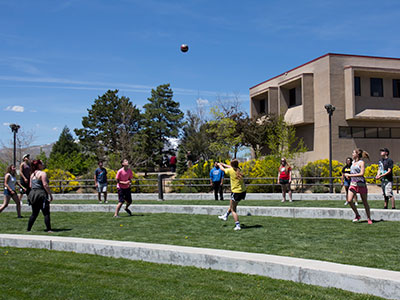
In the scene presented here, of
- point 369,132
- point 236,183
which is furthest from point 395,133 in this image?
point 236,183

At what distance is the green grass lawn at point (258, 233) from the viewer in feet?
22.6

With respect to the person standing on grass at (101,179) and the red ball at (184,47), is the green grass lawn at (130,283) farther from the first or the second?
the red ball at (184,47)

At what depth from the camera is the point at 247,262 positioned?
19.8ft

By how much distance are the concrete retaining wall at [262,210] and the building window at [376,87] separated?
2154 cm

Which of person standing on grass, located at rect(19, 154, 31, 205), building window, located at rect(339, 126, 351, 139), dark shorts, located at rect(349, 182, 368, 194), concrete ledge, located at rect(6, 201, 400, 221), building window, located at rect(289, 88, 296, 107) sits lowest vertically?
concrete ledge, located at rect(6, 201, 400, 221)

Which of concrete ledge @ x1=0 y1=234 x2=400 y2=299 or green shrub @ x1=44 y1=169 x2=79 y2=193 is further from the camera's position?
green shrub @ x1=44 y1=169 x2=79 y2=193

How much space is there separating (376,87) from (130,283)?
30352 mm

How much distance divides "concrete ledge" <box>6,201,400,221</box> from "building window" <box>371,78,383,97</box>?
848 inches

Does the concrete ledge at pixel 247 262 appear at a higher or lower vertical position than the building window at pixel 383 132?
lower

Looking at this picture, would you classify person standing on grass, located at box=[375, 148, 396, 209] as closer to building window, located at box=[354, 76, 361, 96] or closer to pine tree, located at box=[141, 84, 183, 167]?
building window, located at box=[354, 76, 361, 96]

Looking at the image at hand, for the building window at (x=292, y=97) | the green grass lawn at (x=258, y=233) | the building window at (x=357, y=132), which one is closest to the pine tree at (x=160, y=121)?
the building window at (x=292, y=97)

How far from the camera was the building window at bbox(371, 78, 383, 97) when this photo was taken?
1239 inches

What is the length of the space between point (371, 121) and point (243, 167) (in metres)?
12.2

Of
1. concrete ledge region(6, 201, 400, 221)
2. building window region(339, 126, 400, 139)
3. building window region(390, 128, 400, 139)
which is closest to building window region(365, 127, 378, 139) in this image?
building window region(339, 126, 400, 139)
